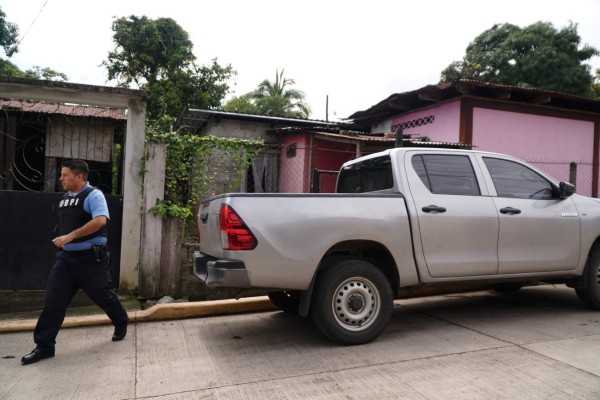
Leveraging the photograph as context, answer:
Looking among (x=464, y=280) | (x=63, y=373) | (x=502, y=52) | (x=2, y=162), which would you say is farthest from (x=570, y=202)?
(x=502, y=52)

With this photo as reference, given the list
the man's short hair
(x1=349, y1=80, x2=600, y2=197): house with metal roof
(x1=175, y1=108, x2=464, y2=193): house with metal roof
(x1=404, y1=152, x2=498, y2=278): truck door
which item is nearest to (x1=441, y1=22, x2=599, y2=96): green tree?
(x1=349, y1=80, x2=600, y2=197): house with metal roof

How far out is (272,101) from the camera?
3128 cm

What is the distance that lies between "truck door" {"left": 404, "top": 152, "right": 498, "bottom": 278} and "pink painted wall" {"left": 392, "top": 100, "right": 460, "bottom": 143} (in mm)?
6805

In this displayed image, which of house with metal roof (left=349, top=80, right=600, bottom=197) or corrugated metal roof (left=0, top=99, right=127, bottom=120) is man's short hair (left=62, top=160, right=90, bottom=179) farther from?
house with metal roof (left=349, top=80, right=600, bottom=197)

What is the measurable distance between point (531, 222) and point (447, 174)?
106 cm

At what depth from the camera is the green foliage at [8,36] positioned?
65.4 ft

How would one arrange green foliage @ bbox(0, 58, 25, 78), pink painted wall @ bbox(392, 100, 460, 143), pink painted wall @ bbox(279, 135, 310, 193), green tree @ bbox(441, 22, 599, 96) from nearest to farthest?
pink painted wall @ bbox(392, 100, 460, 143) → pink painted wall @ bbox(279, 135, 310, 193) → green tree @ bbox(441, 22, 599, 96) → green foliage @ bbox(0, 58, 25, 78)

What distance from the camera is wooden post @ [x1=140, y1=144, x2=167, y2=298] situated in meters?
5.80

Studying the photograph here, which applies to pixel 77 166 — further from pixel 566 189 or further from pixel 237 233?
pixel 566 189

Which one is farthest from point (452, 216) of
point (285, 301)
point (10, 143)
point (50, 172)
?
point (10, 143)

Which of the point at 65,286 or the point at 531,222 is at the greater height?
the point at 531,222

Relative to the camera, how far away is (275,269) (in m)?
3.73

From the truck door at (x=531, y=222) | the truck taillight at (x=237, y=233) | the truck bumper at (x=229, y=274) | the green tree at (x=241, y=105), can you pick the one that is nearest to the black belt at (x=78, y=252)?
the truck bumper at (x=229, y=274)

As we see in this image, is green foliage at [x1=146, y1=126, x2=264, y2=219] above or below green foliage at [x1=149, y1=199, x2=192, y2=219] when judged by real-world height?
above
